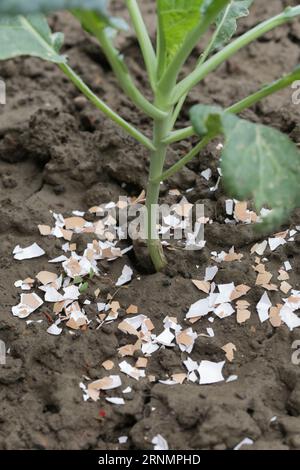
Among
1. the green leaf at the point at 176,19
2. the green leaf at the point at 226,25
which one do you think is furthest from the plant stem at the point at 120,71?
the green leaf at the point at 226,25

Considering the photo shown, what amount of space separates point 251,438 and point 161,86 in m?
0.61

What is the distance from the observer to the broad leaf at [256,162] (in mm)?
984

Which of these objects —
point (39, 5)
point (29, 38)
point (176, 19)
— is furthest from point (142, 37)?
point (39, 5)

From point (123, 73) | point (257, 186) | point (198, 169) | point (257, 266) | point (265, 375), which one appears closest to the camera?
point (257, 186)

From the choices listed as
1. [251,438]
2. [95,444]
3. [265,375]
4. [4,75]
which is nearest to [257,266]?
[265,375]

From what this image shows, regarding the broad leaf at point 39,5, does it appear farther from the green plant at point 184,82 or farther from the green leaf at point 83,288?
the green leaf at point 83,288

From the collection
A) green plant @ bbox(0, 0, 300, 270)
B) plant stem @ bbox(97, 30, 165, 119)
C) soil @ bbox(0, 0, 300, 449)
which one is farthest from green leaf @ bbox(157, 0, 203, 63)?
soil @ bbox(0, 0, 300, 449)

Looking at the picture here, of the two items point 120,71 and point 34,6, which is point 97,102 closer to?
point 120,71

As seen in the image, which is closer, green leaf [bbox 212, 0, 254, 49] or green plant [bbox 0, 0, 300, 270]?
green plant [bbox 0, 0, 300, 270]

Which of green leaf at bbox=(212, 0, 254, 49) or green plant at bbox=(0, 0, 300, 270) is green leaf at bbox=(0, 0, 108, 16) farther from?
green leaf at bbox=(212, 0, 254, 49)

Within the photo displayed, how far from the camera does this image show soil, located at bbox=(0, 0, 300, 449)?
3.81 ft

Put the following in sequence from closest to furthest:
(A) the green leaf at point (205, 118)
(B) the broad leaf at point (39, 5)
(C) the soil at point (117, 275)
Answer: (B) the broad leaf at point (39, 5) → (A) the green leaf at point (205, 118) → (C) the soil at point (117, 275)
